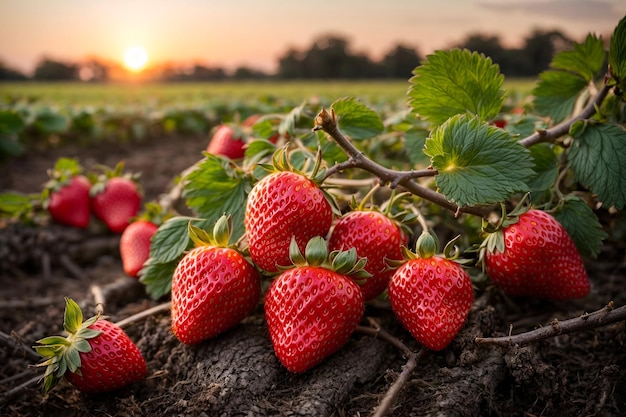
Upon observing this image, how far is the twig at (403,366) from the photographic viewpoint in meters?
1.29

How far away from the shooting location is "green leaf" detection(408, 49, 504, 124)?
5.70 feet

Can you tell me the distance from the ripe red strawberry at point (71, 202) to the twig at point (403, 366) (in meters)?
1.94

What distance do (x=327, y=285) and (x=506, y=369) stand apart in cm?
54

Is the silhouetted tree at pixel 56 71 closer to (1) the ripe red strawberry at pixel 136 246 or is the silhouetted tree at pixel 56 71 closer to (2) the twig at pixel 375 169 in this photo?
(1) the ripe red strawberry at pixel 136 246

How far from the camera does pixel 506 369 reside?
4.82 feet

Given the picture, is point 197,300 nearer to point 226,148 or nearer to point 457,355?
point 457,355

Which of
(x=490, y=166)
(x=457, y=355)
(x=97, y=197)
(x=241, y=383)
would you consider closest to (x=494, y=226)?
(x=490, y=166)

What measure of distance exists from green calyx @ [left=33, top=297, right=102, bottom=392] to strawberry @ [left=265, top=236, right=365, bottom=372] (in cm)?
51

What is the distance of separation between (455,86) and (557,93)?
1.91 ft

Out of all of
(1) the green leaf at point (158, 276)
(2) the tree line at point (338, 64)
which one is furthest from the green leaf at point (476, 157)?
(2) the tree line at point (338, 64)

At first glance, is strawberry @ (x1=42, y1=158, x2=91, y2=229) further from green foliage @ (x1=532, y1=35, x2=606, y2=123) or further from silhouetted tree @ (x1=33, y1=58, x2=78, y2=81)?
silhouetted tree @ (x1=33, y1=58, x2=78, y2=81)

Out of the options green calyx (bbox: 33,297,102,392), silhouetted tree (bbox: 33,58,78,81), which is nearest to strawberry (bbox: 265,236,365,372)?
green calyx (bbox: 33,297,102,392)

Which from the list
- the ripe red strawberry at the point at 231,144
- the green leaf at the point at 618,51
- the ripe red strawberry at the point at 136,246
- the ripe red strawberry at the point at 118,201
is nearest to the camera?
the green leaf at the point at 618,51

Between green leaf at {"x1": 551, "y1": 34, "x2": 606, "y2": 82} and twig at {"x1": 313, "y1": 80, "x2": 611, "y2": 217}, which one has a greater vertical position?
green leaf at {"x1": 551, "y1": 34, "x2": 606, "y2": 82}
